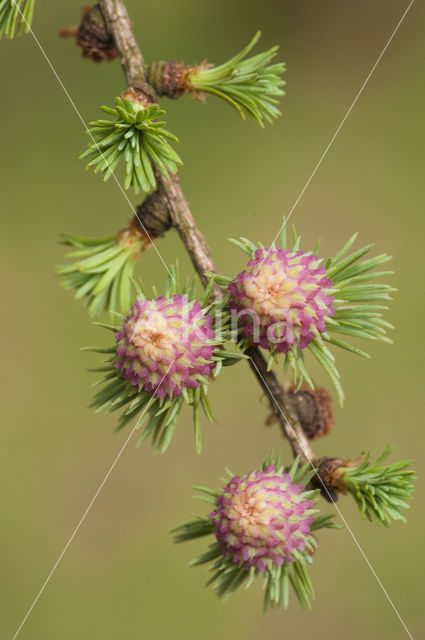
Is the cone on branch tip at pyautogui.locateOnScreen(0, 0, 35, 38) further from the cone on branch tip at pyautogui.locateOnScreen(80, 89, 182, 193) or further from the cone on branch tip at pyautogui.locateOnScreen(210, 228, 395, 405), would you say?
the cone on branch tip at pyautogui.locateOnScreen(210, 228, 395, 405)

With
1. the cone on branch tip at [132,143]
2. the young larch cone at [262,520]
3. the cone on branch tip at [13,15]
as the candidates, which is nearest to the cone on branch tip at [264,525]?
the young larch cone at [262,520]

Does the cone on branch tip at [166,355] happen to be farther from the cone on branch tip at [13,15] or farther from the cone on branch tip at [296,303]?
the cone on branch tip at [13,15]

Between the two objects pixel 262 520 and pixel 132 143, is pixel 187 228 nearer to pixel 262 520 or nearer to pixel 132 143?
pixel 132 143

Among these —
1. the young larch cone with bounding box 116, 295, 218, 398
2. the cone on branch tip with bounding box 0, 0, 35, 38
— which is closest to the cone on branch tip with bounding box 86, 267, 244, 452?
the young larch cone with bounding box 116, 295, 218, 398

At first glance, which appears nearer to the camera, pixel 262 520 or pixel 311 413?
pixel 262 520

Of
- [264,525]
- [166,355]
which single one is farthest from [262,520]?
[166,355]

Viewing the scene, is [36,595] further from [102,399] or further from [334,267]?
[334,267]

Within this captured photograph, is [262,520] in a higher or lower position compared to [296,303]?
lower
